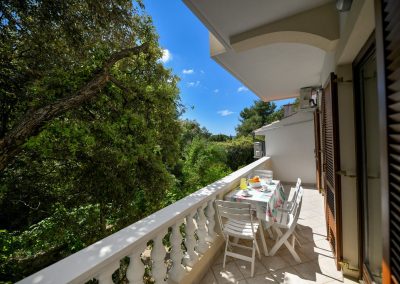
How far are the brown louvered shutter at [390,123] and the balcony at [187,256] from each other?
1.48 metres

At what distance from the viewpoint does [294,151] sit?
22.5 feet

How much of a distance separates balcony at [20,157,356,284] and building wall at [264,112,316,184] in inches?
124


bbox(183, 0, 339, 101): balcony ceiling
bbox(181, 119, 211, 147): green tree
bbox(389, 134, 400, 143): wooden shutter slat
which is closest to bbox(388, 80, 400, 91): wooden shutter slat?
bbox(389, 134, 400, 143): wooden shutter slat

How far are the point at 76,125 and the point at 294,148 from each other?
21.3 ft

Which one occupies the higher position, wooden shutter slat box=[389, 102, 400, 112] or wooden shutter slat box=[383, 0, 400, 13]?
wooden shutter slat box=[383, 0, 400, 13]

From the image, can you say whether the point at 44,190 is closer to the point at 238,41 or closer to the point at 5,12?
the point at 5,12

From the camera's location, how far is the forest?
344 centimetres

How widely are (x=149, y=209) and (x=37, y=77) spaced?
383 cm

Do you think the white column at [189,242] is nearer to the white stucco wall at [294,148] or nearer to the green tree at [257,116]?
the white stucco wall at [294,148]

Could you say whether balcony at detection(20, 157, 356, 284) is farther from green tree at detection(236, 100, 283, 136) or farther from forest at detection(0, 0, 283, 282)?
green tree at detection(236, 100, 283, 136)

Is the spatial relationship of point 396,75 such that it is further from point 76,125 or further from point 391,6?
point 76,125

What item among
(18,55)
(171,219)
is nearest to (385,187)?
(171,219)

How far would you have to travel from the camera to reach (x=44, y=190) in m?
4.70

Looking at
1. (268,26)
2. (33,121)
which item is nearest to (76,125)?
(33,121)
